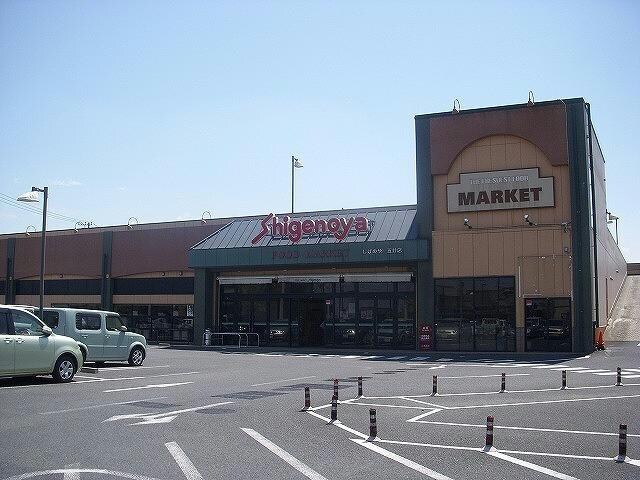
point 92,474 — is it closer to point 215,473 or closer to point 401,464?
point 215,473

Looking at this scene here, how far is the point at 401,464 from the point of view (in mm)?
9109

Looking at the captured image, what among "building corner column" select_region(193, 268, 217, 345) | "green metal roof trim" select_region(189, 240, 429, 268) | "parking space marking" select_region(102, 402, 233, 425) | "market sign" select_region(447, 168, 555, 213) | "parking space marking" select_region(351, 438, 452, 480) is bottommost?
"parking space marking" select_region(351, 438, 452, 480)

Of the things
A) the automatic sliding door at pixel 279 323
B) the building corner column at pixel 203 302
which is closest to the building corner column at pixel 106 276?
the building corner column at pixel 203 302

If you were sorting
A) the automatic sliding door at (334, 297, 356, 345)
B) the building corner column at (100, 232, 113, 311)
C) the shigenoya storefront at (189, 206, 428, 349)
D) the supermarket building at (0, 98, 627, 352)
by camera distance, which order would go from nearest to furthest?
the supermarket building at (0, 98, 627, 352) < the shigenoya storefront at (189, 206, 428, 349) < the automatic sliding door at (334, 297, 356, 345) < the building corner column at (100, 232, 113, 311)

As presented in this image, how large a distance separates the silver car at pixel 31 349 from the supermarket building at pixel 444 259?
64.0ft

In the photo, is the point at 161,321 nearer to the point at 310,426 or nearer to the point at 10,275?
the point at 10,275

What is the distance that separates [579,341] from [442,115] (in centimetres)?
1278

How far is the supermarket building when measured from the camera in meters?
32.8

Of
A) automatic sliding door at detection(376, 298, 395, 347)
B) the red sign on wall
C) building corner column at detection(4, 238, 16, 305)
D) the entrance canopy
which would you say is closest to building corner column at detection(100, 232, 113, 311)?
the entrance canopy

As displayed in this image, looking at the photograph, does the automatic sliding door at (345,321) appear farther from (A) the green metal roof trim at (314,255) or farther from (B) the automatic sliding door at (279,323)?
(B) the automatic sliding door at (279,323)

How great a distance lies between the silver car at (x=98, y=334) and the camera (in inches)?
858

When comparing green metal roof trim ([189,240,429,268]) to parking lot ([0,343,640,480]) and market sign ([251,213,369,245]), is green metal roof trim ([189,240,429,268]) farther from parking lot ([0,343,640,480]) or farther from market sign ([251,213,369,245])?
parking lot ([0,343,640,480])

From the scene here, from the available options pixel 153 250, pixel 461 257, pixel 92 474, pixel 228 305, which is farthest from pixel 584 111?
pixel 92 474

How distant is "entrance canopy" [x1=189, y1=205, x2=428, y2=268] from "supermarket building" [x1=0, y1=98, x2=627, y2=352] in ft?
0.24
